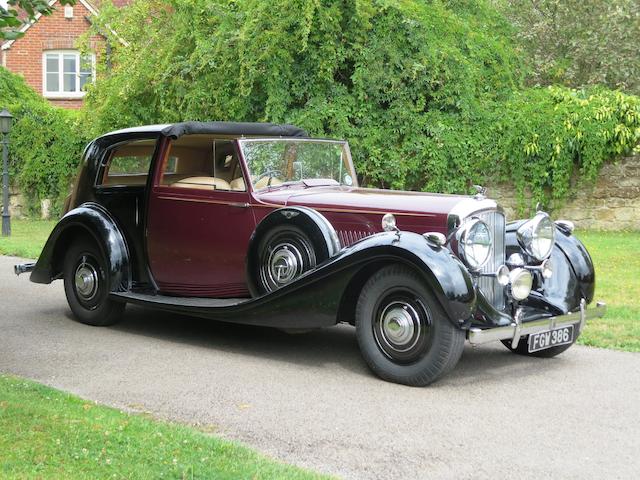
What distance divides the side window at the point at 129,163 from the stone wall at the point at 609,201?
417 inches

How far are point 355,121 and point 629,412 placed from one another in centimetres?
1208

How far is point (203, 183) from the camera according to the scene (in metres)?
7.43

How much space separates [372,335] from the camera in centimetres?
600

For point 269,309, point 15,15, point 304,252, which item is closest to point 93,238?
point 269,309

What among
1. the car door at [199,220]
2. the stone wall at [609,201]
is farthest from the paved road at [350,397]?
the stone wall at [609,201]

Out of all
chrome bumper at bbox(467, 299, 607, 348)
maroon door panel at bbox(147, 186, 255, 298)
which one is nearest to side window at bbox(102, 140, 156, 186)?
maroon door panel at bbox(147, 186, 255, 298)

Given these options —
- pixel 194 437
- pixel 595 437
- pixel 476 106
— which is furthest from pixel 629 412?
pixel 476 106

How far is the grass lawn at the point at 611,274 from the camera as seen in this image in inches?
295

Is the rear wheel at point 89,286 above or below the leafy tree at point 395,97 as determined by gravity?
below

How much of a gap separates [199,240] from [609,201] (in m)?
11.5

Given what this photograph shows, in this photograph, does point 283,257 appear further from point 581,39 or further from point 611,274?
point 581,39

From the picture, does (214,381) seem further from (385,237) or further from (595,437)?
(595,437)

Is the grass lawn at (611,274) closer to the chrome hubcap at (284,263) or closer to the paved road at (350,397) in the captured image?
the paved road at (350,397)

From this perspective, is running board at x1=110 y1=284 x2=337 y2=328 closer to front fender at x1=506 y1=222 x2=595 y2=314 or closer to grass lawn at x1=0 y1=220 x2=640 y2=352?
front fender at x1=506 y1=222 x2=595 y2=314
